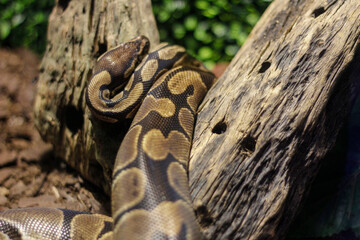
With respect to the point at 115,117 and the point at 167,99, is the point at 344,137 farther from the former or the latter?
the point at 115,117

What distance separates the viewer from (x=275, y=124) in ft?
8.64

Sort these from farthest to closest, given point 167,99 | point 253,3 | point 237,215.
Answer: point 253,3, point 167,99, point 237,215

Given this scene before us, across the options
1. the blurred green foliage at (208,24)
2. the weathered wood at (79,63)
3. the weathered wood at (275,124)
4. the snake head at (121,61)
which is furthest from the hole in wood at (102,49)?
the blurred green foliage at (208,24)

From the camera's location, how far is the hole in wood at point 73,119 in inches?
154

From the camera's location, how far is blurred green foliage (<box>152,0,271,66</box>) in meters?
5.44

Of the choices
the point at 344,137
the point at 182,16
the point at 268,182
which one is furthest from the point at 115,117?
the point at 182,16

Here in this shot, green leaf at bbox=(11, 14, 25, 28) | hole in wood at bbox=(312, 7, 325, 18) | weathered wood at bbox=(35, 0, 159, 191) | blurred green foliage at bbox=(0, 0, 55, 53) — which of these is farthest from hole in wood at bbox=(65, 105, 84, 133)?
green leaf at bbox=(11, 14, 25, 28)

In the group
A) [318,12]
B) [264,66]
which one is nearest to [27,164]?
[264,66]

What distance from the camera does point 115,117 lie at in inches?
126

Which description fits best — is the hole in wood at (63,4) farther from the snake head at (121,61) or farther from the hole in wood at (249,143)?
the hole in wood at (249,143)

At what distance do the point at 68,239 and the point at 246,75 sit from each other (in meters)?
2.11

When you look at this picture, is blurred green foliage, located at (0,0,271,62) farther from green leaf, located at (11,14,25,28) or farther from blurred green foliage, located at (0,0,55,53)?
green leaf, located at (11,14,25,28)

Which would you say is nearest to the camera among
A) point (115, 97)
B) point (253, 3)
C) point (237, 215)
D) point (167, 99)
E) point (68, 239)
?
point (237, 215)

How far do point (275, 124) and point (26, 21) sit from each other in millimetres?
4988
